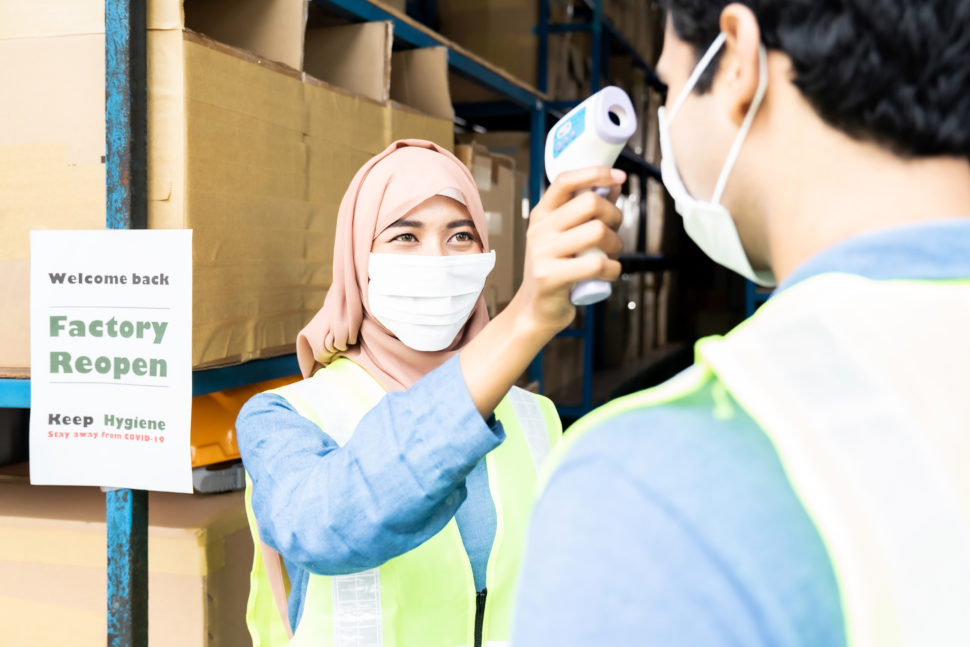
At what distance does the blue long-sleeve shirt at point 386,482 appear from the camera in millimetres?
737

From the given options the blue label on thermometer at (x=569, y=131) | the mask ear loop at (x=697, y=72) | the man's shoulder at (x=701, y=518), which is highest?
the mask ear loop at (x=697, y=72)

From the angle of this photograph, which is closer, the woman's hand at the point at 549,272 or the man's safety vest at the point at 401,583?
the woman's hand at the point at 549,272

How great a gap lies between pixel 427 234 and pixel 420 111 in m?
0.94

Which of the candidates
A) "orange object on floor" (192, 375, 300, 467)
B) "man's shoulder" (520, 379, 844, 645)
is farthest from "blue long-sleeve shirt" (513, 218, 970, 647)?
"orange object on floor" (192, 375, 300, 467)

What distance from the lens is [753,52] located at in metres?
0.53

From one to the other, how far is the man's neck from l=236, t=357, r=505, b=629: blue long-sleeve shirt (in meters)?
0.34

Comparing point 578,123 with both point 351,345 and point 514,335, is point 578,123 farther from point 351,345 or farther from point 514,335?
point 351,345

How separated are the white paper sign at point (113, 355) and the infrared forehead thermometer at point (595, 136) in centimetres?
78

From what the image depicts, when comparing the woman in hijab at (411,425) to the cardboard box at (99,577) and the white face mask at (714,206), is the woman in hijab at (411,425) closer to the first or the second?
the white face mask at (714,206)

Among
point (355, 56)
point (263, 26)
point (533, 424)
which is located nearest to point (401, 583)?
point (533, 424)

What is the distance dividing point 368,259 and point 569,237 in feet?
2.53

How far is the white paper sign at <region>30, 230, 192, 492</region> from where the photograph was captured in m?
1.27

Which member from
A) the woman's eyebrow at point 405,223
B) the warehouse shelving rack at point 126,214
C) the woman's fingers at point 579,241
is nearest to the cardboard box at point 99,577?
the warehouse shelving rack at point 126,214

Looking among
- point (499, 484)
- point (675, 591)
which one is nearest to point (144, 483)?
point (499, 484)
